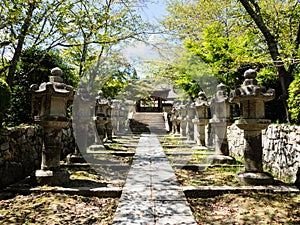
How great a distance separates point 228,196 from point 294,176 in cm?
147

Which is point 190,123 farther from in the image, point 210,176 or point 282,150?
point 282,150

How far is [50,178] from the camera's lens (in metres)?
4.34

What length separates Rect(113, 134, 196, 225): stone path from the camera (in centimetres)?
307

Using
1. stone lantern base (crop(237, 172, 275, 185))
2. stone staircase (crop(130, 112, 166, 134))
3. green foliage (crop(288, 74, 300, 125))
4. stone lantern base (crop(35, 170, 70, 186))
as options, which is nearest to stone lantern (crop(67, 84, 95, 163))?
stone lantern base (crop(35, 170, 70, 186))

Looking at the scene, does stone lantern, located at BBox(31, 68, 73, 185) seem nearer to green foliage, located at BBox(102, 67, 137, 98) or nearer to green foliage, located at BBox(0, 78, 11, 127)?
green foliage, located at BBox(0, 78, 11, 127)

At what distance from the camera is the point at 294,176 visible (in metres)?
4.49

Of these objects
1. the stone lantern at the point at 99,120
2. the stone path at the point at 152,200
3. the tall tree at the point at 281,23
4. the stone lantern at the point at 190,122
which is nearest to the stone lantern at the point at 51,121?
the stone path at the point at 152,200

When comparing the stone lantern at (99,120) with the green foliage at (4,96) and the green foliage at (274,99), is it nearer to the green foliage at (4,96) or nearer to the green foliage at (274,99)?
the green foliage at (4,96)

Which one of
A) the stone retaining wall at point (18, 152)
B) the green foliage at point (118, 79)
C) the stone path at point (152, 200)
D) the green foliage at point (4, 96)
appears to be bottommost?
the stone path at point (152, 200)

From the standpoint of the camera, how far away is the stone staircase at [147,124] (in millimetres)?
19292

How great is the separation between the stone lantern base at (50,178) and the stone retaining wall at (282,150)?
412 cm

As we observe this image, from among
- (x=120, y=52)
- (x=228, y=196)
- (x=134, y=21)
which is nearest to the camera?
(x=228, y=196)

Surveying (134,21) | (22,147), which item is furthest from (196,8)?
(22,147)

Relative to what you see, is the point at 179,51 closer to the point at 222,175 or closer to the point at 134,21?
the point at 134,21
